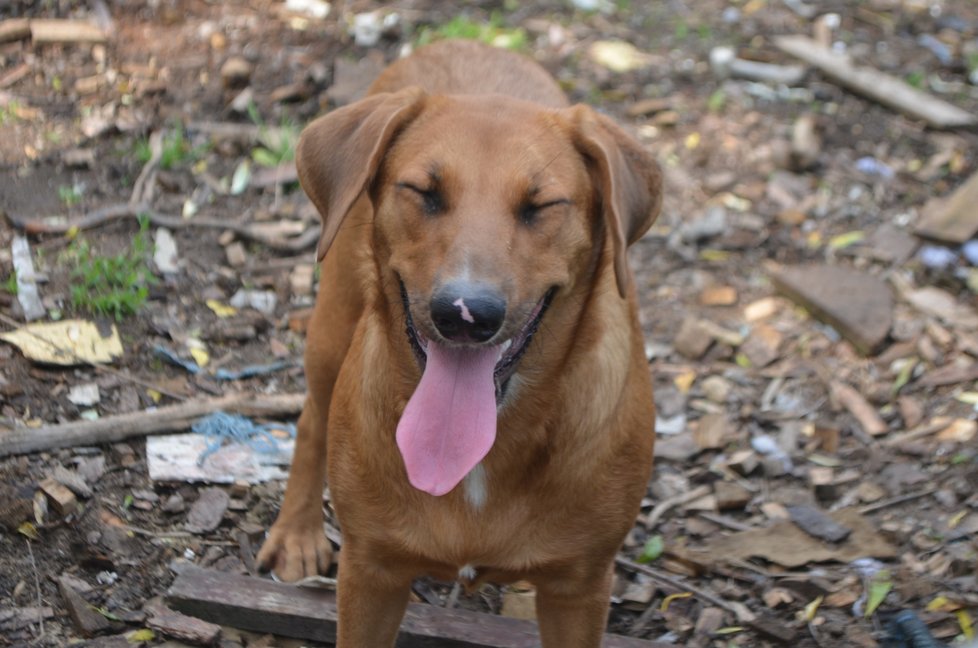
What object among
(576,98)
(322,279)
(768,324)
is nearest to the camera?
(322,279)

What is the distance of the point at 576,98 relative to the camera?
8.27 m

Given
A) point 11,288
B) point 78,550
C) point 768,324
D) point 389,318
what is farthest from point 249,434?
point 768,324

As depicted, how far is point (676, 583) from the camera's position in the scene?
4965 millimetres

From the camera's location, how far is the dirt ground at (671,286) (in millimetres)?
4879

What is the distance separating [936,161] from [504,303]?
5.23m

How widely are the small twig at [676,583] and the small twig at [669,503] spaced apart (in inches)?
11.6

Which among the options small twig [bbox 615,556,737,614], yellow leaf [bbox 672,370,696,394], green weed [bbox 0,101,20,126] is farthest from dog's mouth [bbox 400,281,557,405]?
green weed [bbox 0,101,20,126]

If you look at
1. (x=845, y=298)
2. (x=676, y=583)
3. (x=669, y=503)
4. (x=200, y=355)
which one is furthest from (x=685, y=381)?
(x=200, y=355)

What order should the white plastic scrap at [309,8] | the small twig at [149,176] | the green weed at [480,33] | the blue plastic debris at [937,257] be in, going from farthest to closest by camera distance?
1. the white plastic scrap at [309,8]
2. the green weed at [480,33]
3. the blue plastic debris at [937,257]
4. the small twig at [149,176]

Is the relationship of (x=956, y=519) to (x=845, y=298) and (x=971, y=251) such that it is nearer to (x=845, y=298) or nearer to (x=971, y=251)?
(x=845, y=298)

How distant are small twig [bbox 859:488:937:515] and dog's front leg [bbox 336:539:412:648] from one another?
2196 millimetres

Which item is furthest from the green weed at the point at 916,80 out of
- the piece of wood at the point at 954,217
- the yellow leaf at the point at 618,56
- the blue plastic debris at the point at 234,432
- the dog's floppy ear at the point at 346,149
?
the dog's floppy ear at the point at 346,149

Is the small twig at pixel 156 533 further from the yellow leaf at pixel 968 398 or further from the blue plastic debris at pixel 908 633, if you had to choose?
the yellow leaf at pixel 968 398

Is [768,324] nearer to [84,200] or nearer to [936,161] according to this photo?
[936,161]
